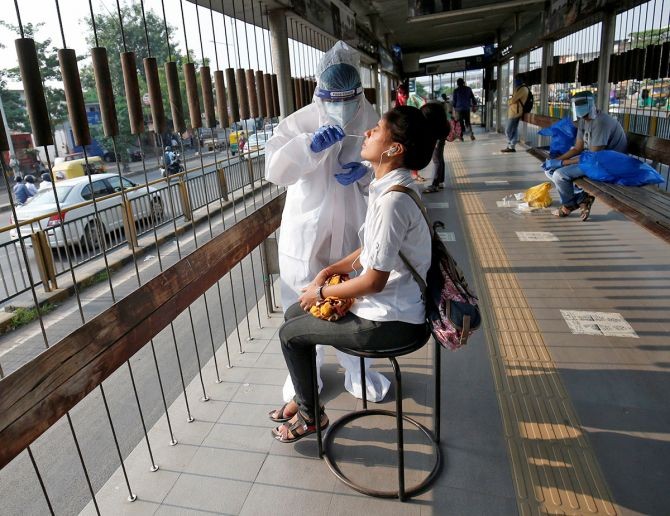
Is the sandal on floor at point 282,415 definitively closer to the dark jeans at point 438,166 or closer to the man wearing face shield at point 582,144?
the man wearing face shield at point 582,144

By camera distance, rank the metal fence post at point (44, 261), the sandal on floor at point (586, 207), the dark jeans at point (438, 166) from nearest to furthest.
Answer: the sandal on floor at point (586, 207) → the metal fence post at point (44, 261) → the dark jeans at point (438, 166)

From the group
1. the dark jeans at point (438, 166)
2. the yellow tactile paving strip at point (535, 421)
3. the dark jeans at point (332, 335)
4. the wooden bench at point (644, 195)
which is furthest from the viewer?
the dark jeans at point (438, 166)

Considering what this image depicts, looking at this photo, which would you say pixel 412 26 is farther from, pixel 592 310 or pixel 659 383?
pixel 659 383

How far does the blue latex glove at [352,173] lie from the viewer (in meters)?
2.21

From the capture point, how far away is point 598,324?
125 inches

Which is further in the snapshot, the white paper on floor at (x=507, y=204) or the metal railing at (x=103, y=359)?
the white paper on floor at (x=507, y=204)

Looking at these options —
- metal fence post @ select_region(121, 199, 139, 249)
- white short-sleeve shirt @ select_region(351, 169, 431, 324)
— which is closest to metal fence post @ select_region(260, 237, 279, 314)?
metal fence post @ select_region(121, 199, 139, 249)

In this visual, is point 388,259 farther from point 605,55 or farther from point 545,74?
point 545,74

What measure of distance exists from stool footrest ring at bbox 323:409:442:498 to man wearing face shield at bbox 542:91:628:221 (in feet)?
13.0

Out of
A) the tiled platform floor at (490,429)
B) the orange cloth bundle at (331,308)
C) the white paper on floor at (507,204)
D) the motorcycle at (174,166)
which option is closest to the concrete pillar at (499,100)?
the white paper on floor at (507,204)

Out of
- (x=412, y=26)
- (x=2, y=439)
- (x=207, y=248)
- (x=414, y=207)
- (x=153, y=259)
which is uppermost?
(x=412, y=26)

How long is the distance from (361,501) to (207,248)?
1.25 m

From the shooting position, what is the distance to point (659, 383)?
2531 millimetres

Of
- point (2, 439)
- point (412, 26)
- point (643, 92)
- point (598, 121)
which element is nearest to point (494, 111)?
point (412, 26)
